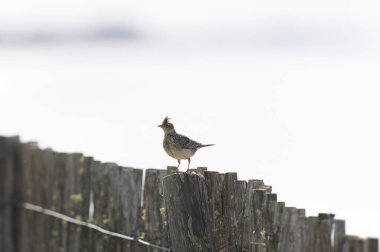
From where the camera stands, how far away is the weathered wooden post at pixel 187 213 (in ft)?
30.6

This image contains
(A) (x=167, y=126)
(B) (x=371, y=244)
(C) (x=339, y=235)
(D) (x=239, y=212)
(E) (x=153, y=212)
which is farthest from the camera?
(A) (x=167, y=126)

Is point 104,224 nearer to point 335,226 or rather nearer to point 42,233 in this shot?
point 42,233

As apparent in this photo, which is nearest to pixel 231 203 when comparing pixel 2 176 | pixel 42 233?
pixel 42 233

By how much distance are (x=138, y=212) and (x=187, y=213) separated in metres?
0.67

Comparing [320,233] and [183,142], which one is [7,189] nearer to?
[320,233]

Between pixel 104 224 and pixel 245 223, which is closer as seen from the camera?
pixel 104 224

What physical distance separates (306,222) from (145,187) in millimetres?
1741

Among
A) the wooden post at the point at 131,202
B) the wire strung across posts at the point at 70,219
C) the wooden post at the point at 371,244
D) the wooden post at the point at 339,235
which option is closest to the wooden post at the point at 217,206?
the wire strung across posts at the point at 70,219

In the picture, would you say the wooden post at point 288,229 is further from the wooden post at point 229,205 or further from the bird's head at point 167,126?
the bird's head at point 167,126

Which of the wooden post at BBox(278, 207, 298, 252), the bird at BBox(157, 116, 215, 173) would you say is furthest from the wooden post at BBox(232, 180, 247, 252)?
the bird at BBox(157, 116, 215, 173)

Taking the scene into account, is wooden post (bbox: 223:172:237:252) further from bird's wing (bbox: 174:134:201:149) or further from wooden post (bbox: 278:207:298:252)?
bird's wing (bbox: 174:134:201:149)

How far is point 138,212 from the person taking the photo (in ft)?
29.2

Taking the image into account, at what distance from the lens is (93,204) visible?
8484 millimetres

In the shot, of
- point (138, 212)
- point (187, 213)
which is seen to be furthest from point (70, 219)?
point (187, 213)
